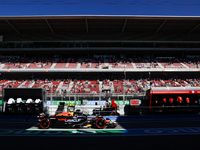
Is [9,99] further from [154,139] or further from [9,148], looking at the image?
[154,139]

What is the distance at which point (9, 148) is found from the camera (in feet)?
21.8

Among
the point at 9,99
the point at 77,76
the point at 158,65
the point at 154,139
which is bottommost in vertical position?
the point at 154,139

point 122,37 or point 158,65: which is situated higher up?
point 122,37

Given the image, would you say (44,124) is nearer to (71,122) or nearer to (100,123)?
(71,122)

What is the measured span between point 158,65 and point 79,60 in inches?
648

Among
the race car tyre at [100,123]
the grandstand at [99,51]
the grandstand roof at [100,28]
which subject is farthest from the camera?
the grandstand at [99,51]

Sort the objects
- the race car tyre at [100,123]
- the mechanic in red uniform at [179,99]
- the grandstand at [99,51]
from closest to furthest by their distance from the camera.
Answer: the race car tyre at [100,123] < the mechanic in red uniform at [179,99] < the grandstand at [99,51]

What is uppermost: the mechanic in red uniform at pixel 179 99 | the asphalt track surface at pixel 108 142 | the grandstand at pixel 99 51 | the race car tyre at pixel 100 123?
the grandstand at pixel 99 51

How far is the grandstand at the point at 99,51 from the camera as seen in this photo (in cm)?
3347

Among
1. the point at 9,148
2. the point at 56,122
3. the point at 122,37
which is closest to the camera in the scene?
the point at 9,148

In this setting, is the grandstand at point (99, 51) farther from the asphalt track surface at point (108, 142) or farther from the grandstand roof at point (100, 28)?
the asphalt track surface at point (108, 142)

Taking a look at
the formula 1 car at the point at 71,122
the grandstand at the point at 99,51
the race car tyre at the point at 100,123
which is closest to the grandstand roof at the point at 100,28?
the grandstand at the point at 99,51

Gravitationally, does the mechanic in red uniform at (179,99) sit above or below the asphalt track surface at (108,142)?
above

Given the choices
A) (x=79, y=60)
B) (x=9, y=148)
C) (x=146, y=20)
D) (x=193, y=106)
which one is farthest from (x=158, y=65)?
(x=9, y=148)
